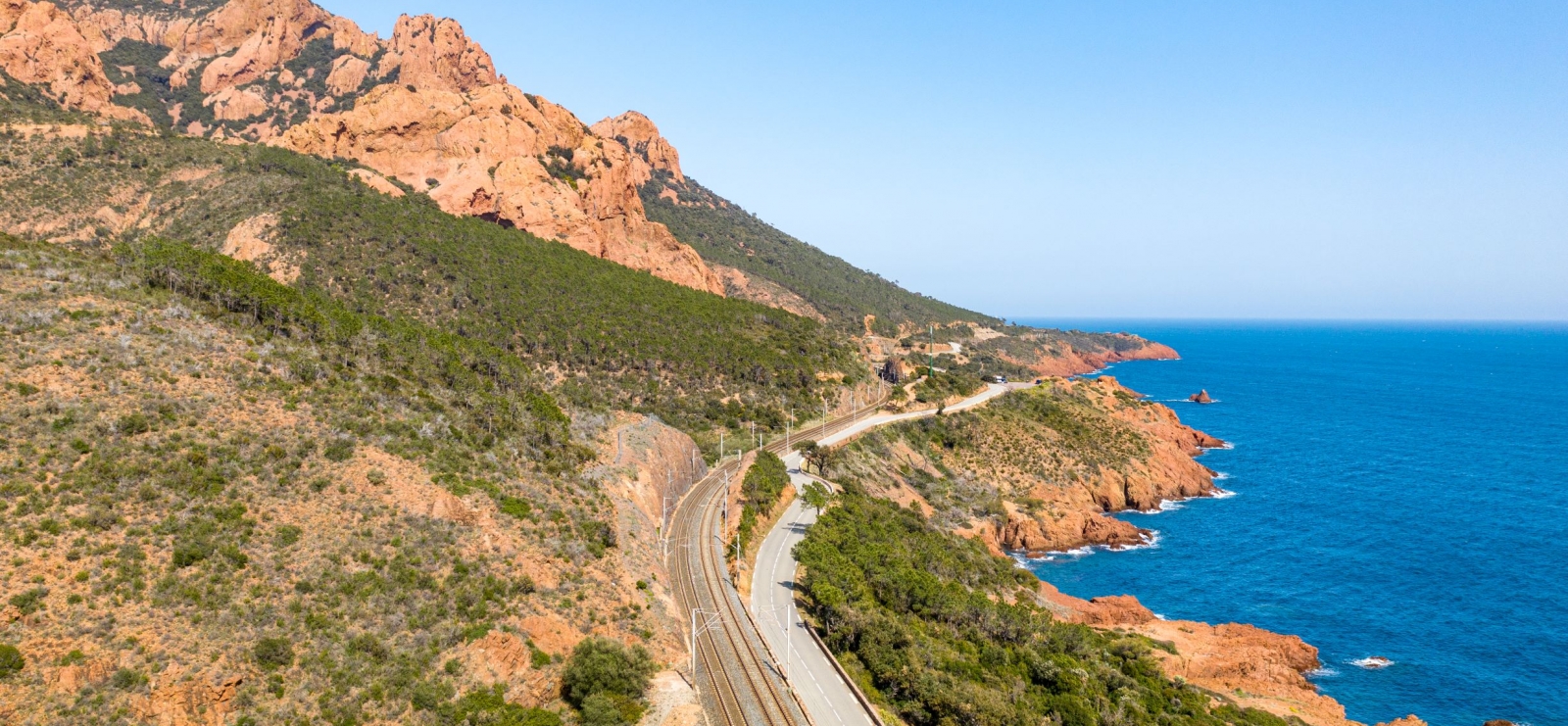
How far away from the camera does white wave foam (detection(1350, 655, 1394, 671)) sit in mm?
53469

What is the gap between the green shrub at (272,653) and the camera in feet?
94.0

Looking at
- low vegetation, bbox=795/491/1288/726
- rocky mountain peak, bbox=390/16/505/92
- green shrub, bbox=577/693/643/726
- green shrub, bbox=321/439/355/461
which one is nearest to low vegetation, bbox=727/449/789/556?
low vegetation, bbox=795/491/1288/726

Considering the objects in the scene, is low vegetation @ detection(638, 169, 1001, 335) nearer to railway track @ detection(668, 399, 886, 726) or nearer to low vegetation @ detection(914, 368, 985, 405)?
low vegetation @ detection(914, 368, 985, 405)

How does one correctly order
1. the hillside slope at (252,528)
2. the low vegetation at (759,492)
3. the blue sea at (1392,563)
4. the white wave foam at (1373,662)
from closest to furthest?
the hillside slope at (252,528) < the blue sea at (1392,563) < the white wave foam at (1373,662) < the low vegetation at (759,492)

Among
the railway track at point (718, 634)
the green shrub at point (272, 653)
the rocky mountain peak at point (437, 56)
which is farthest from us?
the rocky mountain peak at point (437, 56)

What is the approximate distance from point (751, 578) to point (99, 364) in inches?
1532

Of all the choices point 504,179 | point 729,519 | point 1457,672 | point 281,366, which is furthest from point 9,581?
point 504,179

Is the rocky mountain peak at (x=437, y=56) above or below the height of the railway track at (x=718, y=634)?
above

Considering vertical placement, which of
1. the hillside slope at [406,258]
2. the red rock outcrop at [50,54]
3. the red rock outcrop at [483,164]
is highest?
the red rock outcrop at [50,54]

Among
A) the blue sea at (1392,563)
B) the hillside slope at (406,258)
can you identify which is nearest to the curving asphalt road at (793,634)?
the hillside slope at (406,258)

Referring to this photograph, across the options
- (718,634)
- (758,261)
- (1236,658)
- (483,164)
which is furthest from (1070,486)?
(758,261)

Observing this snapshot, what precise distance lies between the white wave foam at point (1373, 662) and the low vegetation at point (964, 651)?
16999 millimetres

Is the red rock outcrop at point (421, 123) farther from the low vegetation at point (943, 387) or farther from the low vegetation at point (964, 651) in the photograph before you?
the low vegetation at point (964, 651)

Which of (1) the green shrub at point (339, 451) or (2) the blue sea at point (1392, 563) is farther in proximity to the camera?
(2) the blue sea at point (1392, 563)
